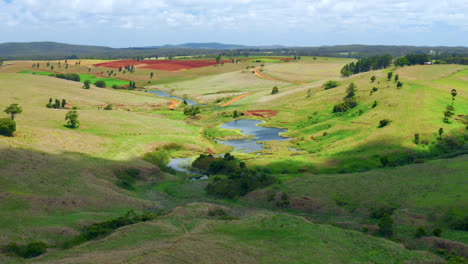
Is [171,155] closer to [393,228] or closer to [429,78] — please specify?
[393,228]

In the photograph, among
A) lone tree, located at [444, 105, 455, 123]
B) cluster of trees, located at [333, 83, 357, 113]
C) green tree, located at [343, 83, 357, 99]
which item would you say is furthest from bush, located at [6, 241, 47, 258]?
green tree, located at [343, 83, 357, 99]

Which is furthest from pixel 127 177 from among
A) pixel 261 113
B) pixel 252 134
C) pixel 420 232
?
pixel 261 113

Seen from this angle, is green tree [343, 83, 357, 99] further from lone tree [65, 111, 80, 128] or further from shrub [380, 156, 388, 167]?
lone tree [65, 111, 80, 128]

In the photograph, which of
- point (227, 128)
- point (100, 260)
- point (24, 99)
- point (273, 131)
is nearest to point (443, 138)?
point (273, 131)

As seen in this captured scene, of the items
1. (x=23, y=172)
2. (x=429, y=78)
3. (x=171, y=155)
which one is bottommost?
(x=171, y=155)

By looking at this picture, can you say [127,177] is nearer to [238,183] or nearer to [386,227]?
[238,183]

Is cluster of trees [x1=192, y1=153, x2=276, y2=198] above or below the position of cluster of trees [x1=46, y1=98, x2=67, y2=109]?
below
